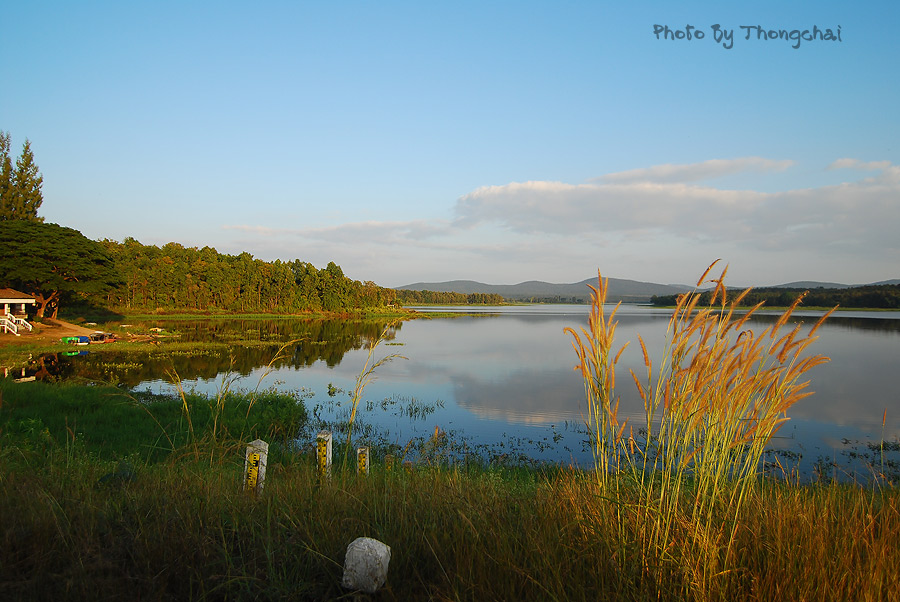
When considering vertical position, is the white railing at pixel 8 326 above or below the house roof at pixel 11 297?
below

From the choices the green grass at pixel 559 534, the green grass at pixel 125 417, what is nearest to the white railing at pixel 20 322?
the green grass at pixel 125 417

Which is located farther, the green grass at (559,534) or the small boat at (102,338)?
the small boat at (102,338)

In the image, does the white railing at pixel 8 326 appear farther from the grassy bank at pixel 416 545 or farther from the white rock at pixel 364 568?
the white rock at pixel 364 568

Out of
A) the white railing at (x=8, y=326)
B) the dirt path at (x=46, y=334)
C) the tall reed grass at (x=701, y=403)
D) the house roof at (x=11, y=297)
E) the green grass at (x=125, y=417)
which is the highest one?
the house roof at (x=11, y=297)

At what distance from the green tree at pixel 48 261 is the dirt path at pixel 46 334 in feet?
11.5

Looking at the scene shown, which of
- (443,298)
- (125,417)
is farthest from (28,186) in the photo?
(443,298)

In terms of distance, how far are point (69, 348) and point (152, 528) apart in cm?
2903

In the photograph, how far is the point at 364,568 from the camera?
2254mm

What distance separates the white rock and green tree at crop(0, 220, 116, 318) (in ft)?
141

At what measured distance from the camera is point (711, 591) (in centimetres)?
212

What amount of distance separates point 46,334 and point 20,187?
33.0 m

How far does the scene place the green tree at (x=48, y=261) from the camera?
34.0m

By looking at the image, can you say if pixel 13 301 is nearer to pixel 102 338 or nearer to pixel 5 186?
pixel 102 338

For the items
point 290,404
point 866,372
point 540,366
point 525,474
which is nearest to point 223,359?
point 290,404
